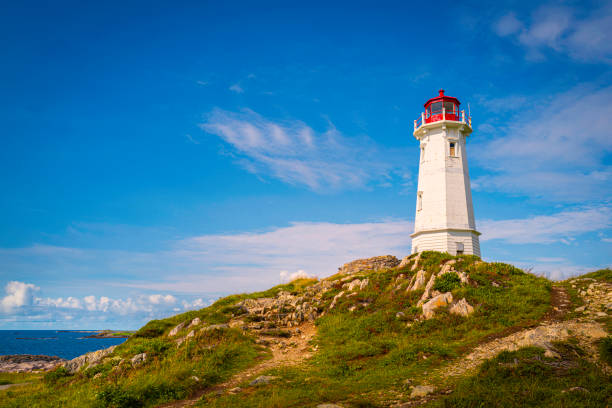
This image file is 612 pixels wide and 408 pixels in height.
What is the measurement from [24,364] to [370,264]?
33.6 meters

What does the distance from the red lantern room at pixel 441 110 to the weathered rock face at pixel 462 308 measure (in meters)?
21.8

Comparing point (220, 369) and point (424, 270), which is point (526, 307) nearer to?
point (424, 270)

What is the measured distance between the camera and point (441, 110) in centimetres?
3531

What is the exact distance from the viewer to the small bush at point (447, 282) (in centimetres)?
2088

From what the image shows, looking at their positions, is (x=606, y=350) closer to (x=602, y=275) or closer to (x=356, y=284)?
(x=602, y=275)

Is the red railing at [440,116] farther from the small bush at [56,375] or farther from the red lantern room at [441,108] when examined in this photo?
the small bush at [56,375]

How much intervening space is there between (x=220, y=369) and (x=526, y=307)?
→ 48.9 feet

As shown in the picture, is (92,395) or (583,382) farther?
(92,395)

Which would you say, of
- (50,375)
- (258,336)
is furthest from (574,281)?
(50,375)

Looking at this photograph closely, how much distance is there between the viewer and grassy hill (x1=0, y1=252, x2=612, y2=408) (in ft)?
32.7

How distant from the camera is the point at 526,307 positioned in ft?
58.0

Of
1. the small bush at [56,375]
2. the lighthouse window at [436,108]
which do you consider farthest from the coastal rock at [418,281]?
the small bush at [56,375]

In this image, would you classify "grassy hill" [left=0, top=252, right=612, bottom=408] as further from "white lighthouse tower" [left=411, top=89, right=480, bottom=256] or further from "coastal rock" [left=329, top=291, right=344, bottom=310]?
"white lighthouse tower" [left=411, top=89, right=480, bottom=256]

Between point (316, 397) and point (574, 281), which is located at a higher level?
point (574, 281)
